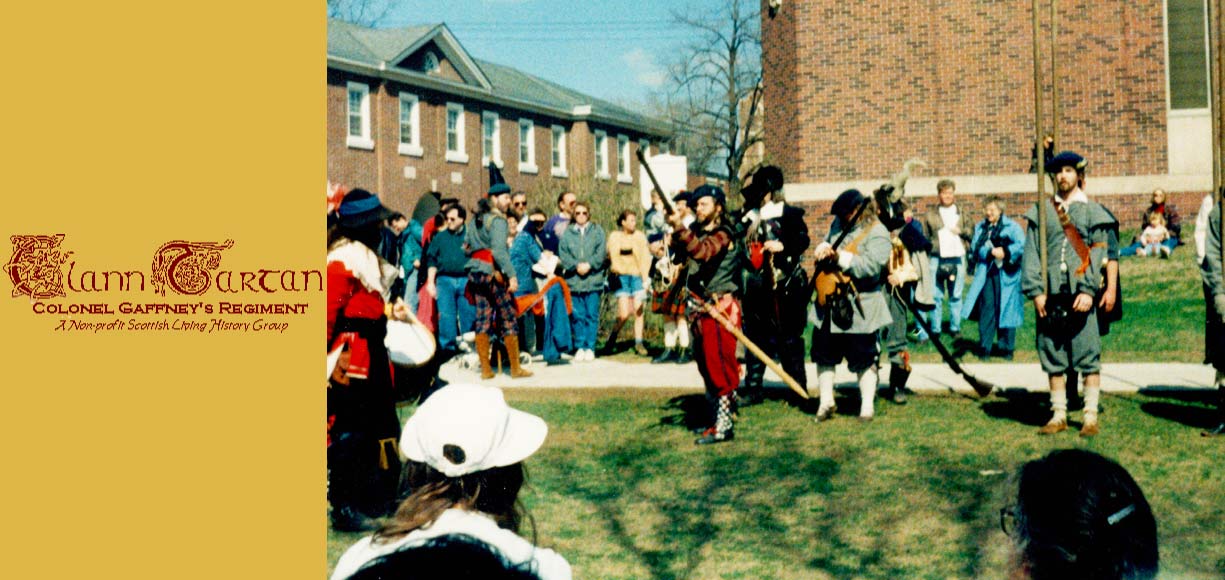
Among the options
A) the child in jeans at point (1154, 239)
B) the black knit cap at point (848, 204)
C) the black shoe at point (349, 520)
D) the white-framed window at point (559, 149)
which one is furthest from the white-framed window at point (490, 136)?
the black shoe at point (349, 520)

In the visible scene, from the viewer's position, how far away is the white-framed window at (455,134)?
3628 centimetres

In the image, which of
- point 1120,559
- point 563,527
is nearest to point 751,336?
point 563,527

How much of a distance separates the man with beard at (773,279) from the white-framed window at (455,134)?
26368mm

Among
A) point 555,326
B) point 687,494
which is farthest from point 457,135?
point 687,494

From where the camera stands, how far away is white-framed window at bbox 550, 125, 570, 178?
141ft

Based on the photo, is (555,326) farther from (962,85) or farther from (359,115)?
(359,115)

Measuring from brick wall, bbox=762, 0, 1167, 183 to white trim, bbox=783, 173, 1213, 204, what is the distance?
17 cm

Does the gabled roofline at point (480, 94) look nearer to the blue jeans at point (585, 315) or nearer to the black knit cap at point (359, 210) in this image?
the blue jeans at point (585, 315)

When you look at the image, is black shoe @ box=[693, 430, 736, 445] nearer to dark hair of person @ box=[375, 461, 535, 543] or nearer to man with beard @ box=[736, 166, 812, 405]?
man with beard @ box=[736, 166, 812, 405]

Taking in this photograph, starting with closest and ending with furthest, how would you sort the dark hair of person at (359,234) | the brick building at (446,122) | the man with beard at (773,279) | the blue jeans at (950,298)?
1. the dark hair of person at (359,234)
2. the man with beard at (773,279)
3. the blue jeans at (950,298)
4. the brick building at (446,122)

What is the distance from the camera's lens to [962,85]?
2266 centimetres

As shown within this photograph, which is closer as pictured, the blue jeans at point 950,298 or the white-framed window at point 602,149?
the blue jeans at point 950,298
